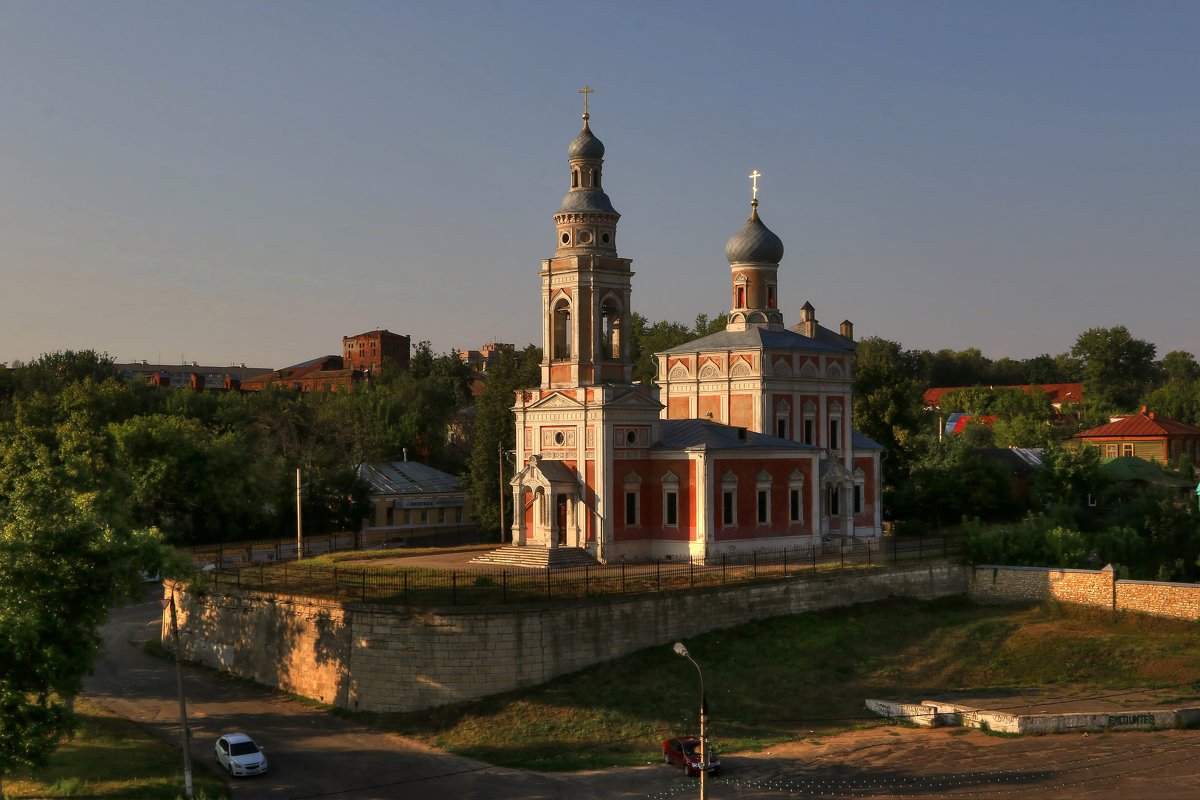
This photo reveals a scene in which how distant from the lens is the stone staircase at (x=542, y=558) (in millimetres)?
41781

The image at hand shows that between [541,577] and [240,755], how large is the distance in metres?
11.6

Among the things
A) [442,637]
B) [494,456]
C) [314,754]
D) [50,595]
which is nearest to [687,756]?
[442,637]

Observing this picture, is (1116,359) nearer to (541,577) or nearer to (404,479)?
(404,479)

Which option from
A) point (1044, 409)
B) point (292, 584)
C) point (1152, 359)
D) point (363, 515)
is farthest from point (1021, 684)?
point (1152, 359)

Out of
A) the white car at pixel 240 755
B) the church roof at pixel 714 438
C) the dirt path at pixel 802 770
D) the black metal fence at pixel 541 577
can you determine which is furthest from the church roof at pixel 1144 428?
the white car at pixel 240 755

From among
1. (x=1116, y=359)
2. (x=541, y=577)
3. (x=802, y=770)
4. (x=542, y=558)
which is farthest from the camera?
(x=1116, y=359)

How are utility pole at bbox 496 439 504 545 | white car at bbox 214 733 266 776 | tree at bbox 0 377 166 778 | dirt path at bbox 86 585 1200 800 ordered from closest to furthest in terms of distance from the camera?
tree at bbox 0 377 166 778 < dirt path at bbox 86 585 1200 800 < white car at bbox 214 733 266 776 < utility pole at bbox 496 439 504 545

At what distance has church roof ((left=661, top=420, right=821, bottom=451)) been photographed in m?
44.0

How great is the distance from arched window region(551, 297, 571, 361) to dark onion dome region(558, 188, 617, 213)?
340 centimetres

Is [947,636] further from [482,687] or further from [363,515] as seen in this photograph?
[363,515]

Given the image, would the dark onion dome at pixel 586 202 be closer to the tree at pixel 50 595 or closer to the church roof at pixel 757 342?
the church roof at pixel 757 342

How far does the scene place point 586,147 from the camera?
4559cm

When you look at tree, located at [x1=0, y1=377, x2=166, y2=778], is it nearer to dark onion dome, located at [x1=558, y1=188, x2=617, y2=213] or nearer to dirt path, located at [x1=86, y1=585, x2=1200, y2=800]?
dirt path, located at [x1=86, y1=585, x2=1200, y2=800]

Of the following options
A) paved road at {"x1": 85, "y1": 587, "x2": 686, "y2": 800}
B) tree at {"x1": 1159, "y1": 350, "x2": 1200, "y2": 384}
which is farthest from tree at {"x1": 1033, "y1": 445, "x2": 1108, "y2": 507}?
tree at {"x1": 1159, "y1": 350, "x2": 1200, "y2": 384}
